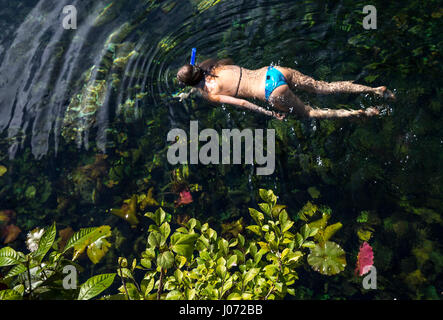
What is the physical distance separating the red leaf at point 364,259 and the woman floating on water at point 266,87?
1.80m

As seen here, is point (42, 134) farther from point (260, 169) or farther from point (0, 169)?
point (260, 169)

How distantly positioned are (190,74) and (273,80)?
1205mm

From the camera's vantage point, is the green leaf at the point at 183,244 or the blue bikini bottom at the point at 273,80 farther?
the blue bikini bottom at the point at 273,80

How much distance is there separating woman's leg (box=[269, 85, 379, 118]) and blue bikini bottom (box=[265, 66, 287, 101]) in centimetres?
6

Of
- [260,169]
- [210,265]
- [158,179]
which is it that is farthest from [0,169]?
[210,265]

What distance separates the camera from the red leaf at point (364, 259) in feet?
12.2

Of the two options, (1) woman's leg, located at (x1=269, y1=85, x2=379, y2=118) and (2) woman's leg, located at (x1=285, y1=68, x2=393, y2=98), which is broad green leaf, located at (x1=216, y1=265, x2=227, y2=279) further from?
(2) woman's leg, located at (x1=285, y1=68, x2=393, y2=98)

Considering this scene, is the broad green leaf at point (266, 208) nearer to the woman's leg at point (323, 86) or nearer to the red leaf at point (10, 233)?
the woman's leg at point (323, 86)

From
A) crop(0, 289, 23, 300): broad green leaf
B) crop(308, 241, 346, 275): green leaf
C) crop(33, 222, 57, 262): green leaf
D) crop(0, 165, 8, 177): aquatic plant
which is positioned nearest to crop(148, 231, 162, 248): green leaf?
crop(33, 222, 57, 262): green leaf

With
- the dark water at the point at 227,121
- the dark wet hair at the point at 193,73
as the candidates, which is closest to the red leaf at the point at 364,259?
the dark water at the point at 227,121

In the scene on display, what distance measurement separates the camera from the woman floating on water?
441 cm

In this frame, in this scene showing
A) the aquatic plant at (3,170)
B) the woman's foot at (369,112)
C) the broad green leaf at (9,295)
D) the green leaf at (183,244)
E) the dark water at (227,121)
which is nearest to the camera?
the broad green leaf at (9,295)

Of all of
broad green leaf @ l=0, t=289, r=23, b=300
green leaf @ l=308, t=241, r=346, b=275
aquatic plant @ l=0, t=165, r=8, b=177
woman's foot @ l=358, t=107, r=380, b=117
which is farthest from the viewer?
aquatic plant @ l=0, t=165, r=8, b=177

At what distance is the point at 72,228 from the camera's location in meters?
4.76
